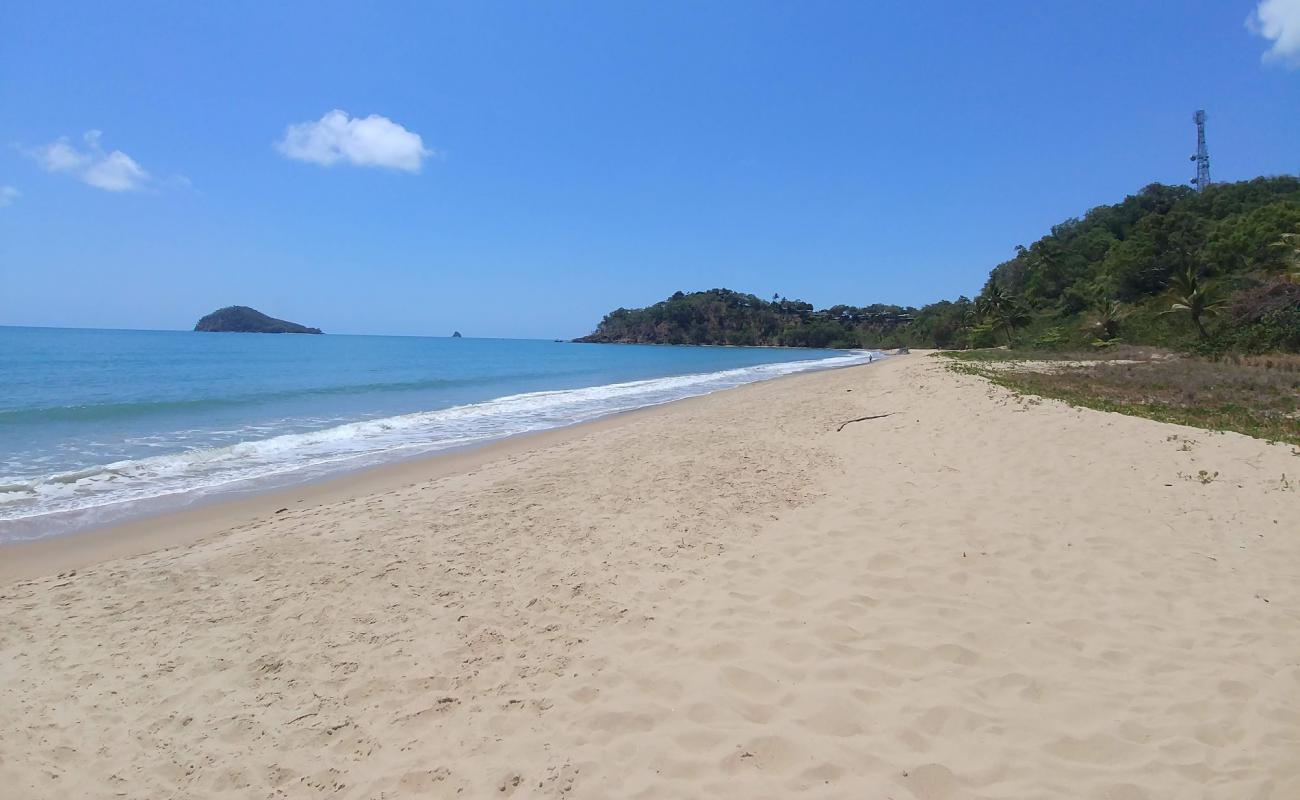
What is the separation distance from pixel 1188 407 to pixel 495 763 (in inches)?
566

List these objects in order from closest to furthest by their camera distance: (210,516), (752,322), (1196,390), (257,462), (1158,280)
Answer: (210,516), (257,462), (1196,390), (1158,280), (752,322)

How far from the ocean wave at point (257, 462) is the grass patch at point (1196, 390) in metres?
12.5

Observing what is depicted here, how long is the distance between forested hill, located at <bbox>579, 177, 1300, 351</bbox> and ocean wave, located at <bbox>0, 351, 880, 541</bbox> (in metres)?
25.7

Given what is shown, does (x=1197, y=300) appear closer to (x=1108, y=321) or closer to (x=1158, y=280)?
(x=1108, y=321)

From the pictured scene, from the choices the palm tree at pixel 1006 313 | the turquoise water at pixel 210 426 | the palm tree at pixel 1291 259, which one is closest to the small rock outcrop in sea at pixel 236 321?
the turquoise water at pixel 210 426

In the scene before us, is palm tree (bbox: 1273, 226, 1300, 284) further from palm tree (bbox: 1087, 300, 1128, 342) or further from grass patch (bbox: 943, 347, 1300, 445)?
palm tree (bbox: 1087, 300, 1128, 342)

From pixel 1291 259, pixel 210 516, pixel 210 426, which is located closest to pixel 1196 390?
pixel 1291 259

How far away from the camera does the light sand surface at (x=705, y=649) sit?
2.86 meters

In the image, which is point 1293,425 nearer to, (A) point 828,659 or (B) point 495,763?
(A) point 828,659

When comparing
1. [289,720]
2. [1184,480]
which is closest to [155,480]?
[289,720]

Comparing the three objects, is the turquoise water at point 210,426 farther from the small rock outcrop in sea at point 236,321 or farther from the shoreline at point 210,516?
the small rock outcrop in sea at point 236,321

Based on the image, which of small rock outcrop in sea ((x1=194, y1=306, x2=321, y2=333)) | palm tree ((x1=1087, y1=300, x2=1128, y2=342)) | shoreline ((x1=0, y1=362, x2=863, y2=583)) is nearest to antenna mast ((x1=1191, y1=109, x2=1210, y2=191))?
palm tree ((x1=1087, y1=300, x2=1128, y2=342))

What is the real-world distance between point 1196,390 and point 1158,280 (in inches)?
1469

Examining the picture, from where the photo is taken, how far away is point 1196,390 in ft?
45.8
